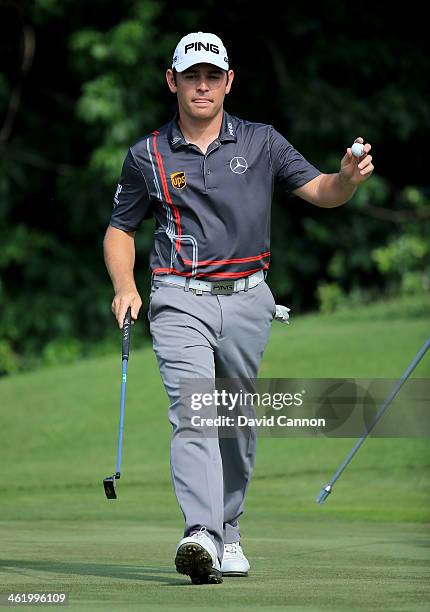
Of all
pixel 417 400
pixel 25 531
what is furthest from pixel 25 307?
pixel 25 531

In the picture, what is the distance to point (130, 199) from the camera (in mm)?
5934

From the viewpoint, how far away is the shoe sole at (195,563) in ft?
17.3

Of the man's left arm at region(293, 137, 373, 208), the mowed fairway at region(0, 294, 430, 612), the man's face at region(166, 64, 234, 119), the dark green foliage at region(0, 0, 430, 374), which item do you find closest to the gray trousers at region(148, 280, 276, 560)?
the mowed fairway at region(0, 294, 430, 612)

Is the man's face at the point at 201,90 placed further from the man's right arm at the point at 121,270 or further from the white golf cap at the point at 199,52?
the man's right arm at the point at 121,270

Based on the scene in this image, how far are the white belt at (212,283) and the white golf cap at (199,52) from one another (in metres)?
0.79

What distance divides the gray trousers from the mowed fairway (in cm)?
27

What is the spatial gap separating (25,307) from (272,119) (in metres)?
4.67

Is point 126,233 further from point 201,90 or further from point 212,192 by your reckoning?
point 201,90

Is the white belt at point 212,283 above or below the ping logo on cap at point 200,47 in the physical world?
below

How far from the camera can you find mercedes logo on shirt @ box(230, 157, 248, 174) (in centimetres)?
575

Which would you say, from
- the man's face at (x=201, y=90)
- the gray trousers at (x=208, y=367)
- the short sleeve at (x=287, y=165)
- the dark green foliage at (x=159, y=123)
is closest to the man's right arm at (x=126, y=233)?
the gray trousers at (x=208, y=367)

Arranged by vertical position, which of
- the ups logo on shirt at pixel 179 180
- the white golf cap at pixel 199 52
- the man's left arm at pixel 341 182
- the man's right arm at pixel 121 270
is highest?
the white golf cap at pixel 199 52

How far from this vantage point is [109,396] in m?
14.9

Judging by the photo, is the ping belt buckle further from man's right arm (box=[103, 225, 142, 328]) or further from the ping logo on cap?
the ping logo on cap
